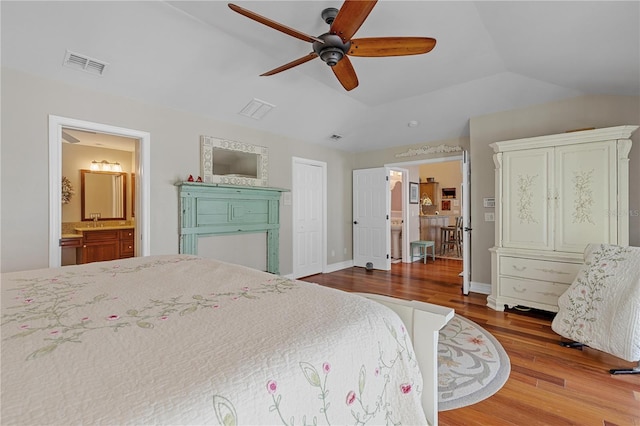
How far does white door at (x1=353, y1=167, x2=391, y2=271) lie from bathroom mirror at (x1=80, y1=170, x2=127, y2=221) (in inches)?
171

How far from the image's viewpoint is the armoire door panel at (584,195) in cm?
301

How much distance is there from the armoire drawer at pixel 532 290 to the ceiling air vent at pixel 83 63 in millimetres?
4765

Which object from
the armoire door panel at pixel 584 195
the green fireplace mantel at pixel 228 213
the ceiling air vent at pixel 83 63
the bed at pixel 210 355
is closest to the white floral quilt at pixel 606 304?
the armoire door panel at pixel 584 195

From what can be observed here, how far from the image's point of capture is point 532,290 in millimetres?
3379

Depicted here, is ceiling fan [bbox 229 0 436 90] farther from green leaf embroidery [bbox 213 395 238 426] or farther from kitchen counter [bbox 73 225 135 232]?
kitchen counter [bbox 73 225 135 232]

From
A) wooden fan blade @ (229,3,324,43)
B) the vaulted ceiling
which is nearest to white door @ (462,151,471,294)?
the vaulted ceiling

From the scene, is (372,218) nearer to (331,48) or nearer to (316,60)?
(316,60)

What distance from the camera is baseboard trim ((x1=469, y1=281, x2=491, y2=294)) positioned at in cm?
427

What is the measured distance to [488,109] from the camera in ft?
13.6

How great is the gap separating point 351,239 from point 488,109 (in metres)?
3.36

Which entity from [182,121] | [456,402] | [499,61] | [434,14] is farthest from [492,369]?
[182,121]

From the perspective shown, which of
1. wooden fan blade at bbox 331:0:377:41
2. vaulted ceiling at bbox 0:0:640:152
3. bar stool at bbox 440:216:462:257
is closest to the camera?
wooden fan blade at bbox 331:0:377:41

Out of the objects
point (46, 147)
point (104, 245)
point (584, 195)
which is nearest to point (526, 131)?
point (584, 195)

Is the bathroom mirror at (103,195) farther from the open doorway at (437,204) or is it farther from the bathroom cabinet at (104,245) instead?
the open doorway at (437,204)
